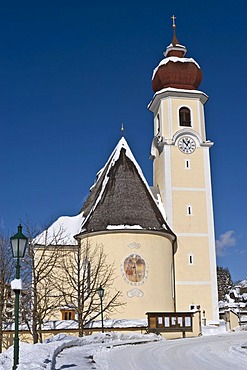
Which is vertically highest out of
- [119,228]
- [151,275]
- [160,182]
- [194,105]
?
[194,105]

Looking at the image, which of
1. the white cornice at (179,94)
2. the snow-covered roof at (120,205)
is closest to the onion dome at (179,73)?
the white cornice at (179,94)

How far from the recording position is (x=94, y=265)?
3359cm

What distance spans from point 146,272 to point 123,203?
189 inches

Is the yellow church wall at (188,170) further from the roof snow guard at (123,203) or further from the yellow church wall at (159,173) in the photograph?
the roof snow guard at (123,203)

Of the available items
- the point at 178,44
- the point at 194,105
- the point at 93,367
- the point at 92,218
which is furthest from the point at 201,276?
the point at 93,367

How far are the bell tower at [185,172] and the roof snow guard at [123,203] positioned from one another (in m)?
3.11

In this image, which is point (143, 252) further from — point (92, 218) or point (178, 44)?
point (178, 44)

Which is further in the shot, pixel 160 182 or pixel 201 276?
pixel 160 182

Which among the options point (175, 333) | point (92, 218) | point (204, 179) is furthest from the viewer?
point (204, 179)

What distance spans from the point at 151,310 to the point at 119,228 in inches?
213

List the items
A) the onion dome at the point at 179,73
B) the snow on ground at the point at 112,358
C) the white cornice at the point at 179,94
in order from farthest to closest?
1. the onion dome at the point at 179,73
2. the white cornice at the point at 179,94
3. the snow on ground at the point at 112,358

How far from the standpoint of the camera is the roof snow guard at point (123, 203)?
3428cm

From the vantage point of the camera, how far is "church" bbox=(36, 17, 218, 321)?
110ft

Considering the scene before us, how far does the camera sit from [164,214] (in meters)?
39.3
